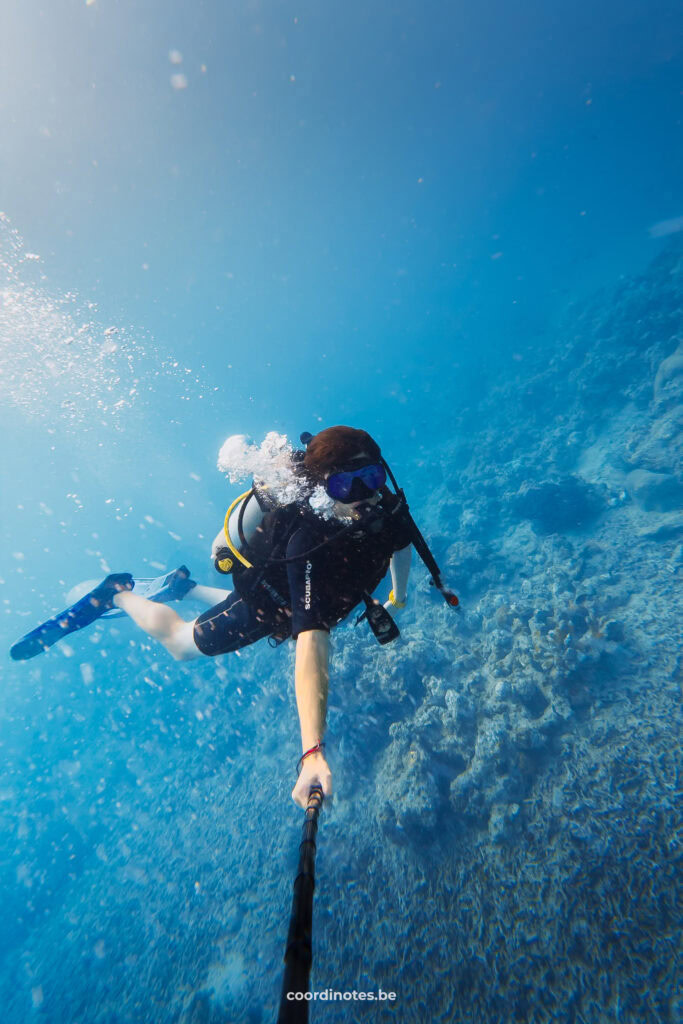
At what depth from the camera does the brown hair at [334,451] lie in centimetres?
290

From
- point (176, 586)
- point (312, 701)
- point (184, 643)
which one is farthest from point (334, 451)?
point (176, 586)

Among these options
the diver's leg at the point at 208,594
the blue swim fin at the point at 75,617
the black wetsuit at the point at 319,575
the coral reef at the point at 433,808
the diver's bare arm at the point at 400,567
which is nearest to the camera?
the black wetsuit at the point at 319,575

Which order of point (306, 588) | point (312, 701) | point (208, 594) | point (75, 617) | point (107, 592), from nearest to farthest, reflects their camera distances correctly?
point (312, 701) → point (306, 588) → point (75, 617) → point (107, 592) → point (208, 594)

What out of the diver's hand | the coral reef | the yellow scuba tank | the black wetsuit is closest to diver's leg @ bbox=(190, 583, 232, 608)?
the black wetsuit

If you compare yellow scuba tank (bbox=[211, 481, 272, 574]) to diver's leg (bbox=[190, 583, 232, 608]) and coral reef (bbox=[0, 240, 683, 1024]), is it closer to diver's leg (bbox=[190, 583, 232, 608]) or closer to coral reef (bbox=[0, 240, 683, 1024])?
diver's leg (bbox=[190, 583, 232, 608])

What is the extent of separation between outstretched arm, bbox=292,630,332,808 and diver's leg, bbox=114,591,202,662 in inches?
98.5

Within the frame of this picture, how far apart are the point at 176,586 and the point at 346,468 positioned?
4.91 m

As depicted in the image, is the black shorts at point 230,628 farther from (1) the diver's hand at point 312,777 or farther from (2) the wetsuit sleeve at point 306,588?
(1) the diver's hand at point 312,777

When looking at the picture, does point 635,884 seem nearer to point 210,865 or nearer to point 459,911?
point 459,911

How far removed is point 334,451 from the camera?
291 centimetres

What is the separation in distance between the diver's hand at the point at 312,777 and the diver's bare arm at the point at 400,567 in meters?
2.10

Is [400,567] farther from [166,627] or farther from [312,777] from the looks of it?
[166,627]

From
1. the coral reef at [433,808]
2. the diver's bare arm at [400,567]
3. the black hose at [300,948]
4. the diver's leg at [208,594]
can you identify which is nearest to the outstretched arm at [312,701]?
the black hose at [300,948]

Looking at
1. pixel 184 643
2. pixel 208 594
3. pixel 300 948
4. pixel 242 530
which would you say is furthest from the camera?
pixel 208 594
